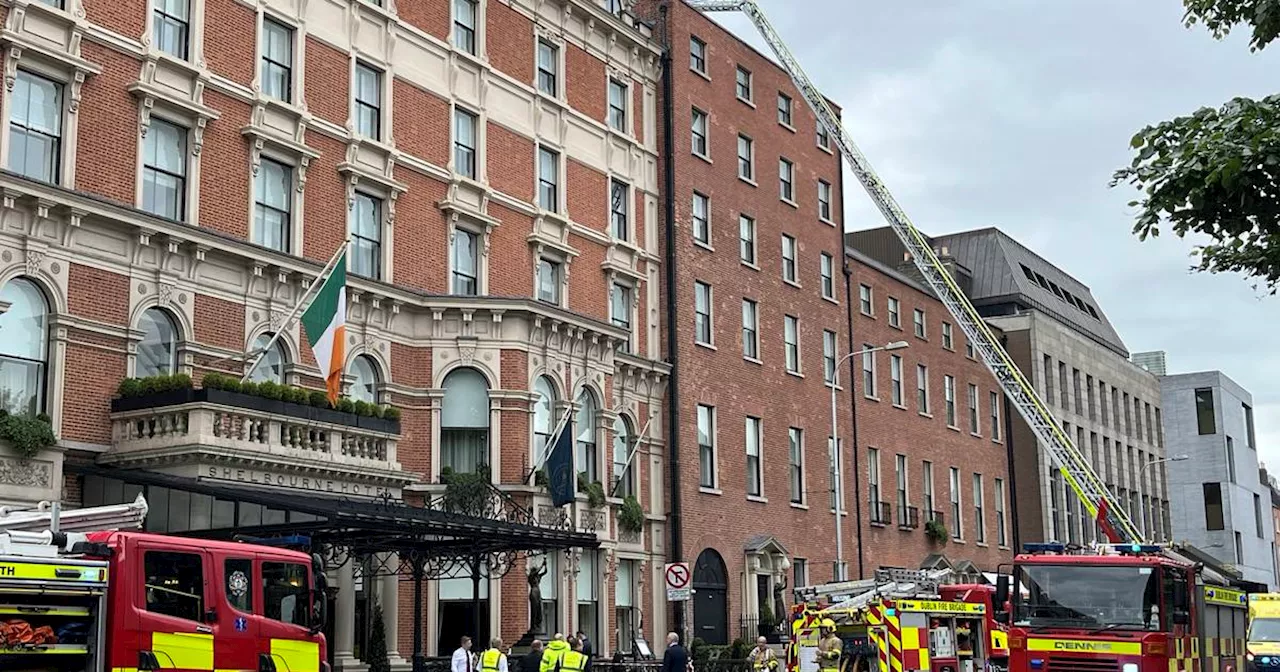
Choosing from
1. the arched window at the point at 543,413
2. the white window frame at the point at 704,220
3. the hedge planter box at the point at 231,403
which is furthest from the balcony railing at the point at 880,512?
the hedge planter box at the point at 231,403

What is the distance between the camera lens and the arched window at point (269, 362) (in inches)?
1121

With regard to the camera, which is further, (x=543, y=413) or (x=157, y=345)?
(x=543, y=413)

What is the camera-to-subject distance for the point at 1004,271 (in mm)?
71250

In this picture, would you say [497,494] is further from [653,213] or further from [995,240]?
[995,240]

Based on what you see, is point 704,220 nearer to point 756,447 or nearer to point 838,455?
point 756,447

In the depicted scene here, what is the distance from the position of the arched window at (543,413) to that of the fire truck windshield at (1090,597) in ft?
41.3

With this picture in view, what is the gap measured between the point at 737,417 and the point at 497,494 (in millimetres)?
13500

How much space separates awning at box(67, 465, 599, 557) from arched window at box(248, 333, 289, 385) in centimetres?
340

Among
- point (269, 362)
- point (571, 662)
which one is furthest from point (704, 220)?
point (571, 662)

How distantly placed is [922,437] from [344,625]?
31474 mm

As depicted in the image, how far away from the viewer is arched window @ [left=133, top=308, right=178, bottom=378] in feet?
87.0

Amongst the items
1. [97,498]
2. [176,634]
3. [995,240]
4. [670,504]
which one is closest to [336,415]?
[97,498]

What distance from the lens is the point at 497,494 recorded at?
31.8 m

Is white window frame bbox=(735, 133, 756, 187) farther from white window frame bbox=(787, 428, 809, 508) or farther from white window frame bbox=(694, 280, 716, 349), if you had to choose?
white window frame bbox=(787, 428, 809, 508)
